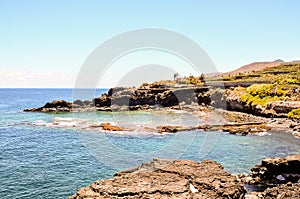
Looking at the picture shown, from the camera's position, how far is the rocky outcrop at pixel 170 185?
15.9 m

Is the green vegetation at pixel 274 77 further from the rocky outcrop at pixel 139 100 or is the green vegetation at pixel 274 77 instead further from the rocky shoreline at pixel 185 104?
the rocky outcrop at pixel 139 100

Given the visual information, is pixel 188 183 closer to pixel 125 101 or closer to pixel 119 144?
pixel 119 144

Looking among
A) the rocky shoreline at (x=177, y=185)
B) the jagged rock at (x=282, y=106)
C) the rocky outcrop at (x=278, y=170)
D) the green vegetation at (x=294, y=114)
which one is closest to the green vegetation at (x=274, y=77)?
the jagged rock at (x=282, y=106)

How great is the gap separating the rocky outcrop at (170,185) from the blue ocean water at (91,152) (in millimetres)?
8506

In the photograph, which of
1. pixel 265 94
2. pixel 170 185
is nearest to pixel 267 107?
pixel 265 94

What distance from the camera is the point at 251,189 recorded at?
24.1m

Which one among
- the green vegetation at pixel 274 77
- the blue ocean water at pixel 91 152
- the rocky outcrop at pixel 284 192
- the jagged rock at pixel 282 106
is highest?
the green vegetation at pixel 274 77

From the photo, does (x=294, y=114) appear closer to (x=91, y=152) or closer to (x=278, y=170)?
(x=278, y=170)

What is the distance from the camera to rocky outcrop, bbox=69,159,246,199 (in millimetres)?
15906

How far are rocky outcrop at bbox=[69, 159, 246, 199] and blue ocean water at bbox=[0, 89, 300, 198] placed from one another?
8.51 metres

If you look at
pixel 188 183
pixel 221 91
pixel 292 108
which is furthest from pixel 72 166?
pixel 221 91

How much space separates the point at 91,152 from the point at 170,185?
80.0 ft

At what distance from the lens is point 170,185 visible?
16750 millimetres

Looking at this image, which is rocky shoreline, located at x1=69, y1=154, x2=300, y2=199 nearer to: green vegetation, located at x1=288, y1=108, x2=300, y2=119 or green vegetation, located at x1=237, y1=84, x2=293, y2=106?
green vegetation, located at x1=288, y1=108, x2=300, y2=119
